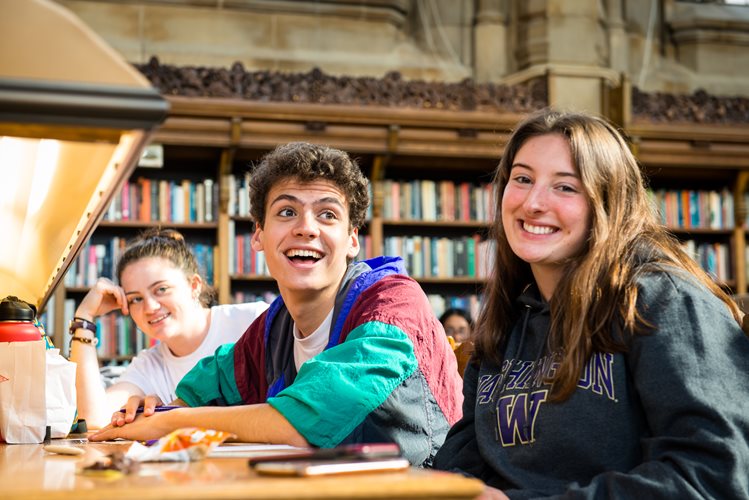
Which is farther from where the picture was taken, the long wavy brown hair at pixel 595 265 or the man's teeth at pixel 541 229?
the man's teeth at pixel 541 229

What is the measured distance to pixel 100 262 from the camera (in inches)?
217

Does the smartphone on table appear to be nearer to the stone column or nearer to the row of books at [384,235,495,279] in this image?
the row of books at [384,235,495,279]

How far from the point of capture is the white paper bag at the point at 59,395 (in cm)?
199

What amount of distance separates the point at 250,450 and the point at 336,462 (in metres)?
0.46

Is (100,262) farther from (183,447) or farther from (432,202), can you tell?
(183,447)

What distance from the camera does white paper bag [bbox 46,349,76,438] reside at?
6.54ft

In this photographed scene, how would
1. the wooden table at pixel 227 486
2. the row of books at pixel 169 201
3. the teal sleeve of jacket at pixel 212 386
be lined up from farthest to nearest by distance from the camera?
the row of books at pixel 169 201 → the teal sleeve of jacket at pixel 212 386 → the wooden table at pixel 227 486

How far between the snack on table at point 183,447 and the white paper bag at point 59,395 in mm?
756

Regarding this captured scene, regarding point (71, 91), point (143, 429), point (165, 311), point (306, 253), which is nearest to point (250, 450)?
point (143, 429)

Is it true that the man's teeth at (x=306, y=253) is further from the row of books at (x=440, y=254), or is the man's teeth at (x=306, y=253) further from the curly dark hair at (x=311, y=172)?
Answer: the row of books at (x=440, y=254)

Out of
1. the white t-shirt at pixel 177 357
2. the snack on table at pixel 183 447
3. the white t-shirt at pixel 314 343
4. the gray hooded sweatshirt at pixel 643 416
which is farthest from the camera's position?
the white t-shirt at pixel 177 357

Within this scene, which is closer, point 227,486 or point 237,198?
point 227,486

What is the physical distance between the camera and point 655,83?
22.5ft

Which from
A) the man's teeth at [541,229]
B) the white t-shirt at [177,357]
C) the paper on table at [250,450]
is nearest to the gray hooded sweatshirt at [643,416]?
the man's teeth at [541,229]
